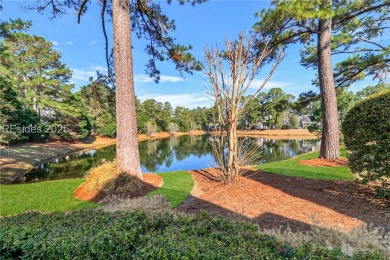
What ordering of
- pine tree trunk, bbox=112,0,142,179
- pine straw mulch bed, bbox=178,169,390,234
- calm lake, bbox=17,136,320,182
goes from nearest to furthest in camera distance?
pine straw mulch bed, bbox=178,169,390,234, pine tree trunk, bbox=112,0,142,179, calm lake, bbox=17,136,320,182

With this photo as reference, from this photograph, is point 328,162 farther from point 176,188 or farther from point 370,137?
point 176,188

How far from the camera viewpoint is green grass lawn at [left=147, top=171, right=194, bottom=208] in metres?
3.92

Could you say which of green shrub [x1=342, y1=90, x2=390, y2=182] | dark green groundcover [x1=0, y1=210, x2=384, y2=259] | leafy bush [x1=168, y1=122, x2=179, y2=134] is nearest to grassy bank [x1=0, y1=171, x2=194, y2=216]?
dark green groundcover [x1=0, y1=210, x2=384, y2=259]

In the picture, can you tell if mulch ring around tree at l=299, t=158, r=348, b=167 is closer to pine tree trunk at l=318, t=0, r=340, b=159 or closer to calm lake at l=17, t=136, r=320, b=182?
pine tree trunk at l=318, t=0, r=340, b=159

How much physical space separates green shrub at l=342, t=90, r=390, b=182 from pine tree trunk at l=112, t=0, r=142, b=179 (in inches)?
168

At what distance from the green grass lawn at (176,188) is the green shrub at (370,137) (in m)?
3.01

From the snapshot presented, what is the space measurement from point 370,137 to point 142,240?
356 cm

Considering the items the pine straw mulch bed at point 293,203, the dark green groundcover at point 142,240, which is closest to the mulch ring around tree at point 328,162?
the pine straw mulch bed at point 293,203

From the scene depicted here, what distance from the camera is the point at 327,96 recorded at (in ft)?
22.2

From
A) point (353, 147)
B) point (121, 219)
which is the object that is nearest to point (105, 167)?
point (121, 219)

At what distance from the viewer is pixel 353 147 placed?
355 cm

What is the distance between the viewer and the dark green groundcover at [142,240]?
1.33 metres

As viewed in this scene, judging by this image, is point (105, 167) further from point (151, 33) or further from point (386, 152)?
point (386, 152)

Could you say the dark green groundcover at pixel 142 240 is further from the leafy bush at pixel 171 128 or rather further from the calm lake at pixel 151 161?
the leafy bush at pixel 171 128
